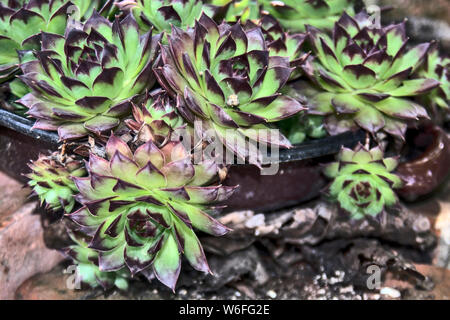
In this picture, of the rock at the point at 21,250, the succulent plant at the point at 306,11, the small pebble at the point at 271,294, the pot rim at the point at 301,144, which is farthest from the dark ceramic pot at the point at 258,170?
the succulent plant at the point at 306,11

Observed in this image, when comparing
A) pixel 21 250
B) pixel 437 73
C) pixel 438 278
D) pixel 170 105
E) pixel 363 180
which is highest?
pixel 170 105

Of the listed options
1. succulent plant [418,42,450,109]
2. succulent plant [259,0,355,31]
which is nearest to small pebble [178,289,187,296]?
succulent plant [259,0,355,31]

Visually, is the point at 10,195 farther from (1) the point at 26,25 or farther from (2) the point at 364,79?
(2) the point at 364,79

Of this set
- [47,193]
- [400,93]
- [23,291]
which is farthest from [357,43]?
[23,291]

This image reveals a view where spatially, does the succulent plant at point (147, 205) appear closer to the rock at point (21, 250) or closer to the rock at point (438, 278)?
the rock at point (21, 250)

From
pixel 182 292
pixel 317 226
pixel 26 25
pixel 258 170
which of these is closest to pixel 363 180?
pixel 317 226
